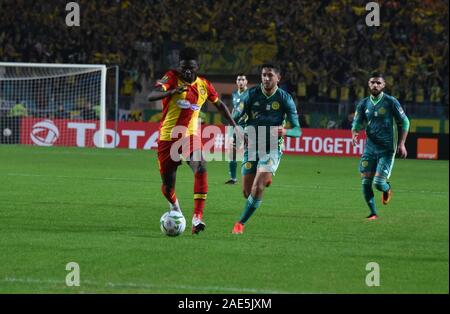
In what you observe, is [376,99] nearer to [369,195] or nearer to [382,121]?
[382,121]

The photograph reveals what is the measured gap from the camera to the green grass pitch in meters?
7.50

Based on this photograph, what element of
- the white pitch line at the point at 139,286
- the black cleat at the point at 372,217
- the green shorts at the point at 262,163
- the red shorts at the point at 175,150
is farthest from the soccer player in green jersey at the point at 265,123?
the white pitch line at the point at 139,286

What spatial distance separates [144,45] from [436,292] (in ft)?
98.3

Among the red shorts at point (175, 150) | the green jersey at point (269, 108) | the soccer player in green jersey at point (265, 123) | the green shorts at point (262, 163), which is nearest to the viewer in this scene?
the red shorts at point (175, 150)

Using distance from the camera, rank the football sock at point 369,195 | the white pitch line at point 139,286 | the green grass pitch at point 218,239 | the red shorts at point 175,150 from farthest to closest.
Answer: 1. the football sock at point 369,195
2. the red shorts at point 175,150
3. the green grass pitch at point 218,239
4. the white pitch line at point 139,286

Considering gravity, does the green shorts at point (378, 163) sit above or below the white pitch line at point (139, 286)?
above

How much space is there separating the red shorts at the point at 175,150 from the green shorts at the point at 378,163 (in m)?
3.33

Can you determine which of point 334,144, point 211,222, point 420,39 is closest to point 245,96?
Result: point 211,222

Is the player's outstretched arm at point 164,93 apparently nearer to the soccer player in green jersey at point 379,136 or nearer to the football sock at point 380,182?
the soccer player in green jersey at point 379,136

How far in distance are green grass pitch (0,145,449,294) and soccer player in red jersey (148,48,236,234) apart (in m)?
0.55

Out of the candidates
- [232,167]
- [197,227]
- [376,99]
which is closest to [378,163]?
[376,99]

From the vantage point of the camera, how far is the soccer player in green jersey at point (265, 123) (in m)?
11.2

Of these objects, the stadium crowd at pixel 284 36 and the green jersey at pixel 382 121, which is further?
the stadium crowd at pixel 284 36

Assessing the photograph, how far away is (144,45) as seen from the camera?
3612 centimetres
